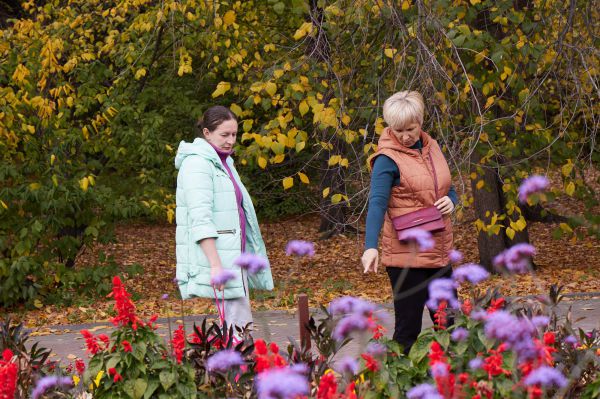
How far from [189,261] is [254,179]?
15335 mm

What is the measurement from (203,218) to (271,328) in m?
4.22

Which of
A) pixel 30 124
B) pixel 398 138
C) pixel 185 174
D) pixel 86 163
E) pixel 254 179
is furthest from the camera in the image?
pixel 254 179

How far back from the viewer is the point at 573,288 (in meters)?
11.5

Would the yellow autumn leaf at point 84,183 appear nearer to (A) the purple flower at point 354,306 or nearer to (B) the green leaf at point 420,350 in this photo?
(B) the green leaf at point 420,350

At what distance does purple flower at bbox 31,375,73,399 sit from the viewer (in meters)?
3.32

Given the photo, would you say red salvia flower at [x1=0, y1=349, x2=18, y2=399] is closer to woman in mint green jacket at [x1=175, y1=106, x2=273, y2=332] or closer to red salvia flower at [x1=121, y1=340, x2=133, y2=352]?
red salvia flower at [x1=121, y1=340, x2=133, y2=352]

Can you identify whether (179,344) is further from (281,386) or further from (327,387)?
(281,386)

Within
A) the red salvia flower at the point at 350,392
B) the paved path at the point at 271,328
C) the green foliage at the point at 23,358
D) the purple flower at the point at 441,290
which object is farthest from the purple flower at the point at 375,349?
the paved path at the point at 271,328

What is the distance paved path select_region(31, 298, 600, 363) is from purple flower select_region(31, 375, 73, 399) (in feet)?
11.9

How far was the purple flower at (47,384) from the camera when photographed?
332cm

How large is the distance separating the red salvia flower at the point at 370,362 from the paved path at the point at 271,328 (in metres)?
3.78

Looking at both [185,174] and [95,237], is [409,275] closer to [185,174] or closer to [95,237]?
[185,174]

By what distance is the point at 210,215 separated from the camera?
4949mm

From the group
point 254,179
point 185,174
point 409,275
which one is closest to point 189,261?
point 185,174
